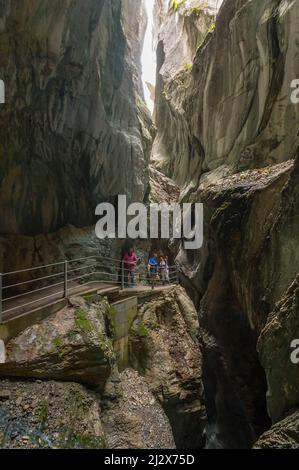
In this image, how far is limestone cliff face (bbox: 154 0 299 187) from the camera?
13.1 meters

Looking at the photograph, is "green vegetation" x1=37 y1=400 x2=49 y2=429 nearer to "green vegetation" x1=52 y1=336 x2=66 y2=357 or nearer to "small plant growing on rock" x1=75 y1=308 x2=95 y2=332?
"green vegetation" x1=52 y1=336 x2=66 y2=357

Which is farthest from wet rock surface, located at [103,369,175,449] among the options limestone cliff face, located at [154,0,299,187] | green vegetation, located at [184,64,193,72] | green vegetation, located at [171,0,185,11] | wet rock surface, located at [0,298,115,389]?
green vegetation, located at [171,0,185,11]

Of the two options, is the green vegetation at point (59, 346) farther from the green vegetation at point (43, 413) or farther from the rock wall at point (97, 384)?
the green vegetation at point (43, 413)

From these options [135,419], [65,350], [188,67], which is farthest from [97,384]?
[188,67]

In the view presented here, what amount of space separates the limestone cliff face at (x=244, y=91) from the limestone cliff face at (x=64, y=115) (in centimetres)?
446

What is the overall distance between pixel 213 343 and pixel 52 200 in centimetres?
906

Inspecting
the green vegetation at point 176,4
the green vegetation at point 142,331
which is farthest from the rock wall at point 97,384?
the green vegetation at point 176,4

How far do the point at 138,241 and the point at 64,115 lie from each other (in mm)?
7863

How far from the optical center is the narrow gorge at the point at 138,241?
229 inches

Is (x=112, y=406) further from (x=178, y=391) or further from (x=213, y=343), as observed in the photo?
(x=213, y=343)

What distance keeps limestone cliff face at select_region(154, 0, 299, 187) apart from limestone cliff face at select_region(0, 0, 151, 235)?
446cm

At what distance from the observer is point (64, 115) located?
35.7 feet

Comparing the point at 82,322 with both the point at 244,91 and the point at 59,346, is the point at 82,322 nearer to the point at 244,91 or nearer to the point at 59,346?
the point at 59,346
